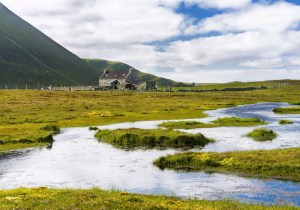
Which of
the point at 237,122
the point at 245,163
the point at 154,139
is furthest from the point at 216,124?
the point at 245,163

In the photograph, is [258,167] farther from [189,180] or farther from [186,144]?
[186,144]

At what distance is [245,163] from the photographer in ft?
128

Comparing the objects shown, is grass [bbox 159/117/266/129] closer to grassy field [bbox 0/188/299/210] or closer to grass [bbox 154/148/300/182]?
grass [bbox 154/148/300/182]

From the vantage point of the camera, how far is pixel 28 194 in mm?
27266

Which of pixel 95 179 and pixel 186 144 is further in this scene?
pixel 186 144

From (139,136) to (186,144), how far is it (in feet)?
23.6

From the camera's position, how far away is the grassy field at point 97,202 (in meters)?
23.6

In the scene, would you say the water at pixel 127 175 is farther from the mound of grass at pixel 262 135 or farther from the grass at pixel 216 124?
the grass at pixel 216 124

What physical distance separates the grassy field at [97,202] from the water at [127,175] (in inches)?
146

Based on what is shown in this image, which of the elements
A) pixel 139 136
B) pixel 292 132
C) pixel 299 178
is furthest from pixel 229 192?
pixel 292 132

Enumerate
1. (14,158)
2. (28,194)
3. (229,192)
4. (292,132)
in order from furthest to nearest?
(292,132) → (14,158) → (229,192) → (28,194)

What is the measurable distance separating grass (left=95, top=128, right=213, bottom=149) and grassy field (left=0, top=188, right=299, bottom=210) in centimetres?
2655

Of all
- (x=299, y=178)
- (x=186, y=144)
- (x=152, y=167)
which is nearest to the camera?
(x=299, y=178)

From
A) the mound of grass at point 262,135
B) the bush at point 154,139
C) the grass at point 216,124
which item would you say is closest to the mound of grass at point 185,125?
the grass at point 216,124
